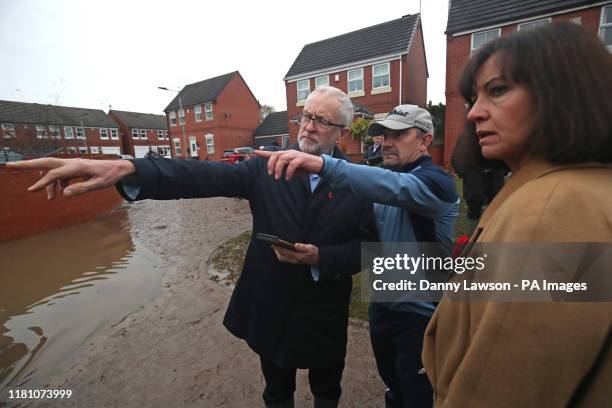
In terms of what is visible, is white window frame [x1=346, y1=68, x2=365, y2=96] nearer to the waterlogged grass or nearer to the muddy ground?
the waterlogged grass

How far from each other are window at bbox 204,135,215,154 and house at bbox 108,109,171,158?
56.9 feet

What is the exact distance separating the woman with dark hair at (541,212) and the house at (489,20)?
1244cm

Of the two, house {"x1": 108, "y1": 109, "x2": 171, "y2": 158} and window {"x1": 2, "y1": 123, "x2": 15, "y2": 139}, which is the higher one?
house {"x1": 108, "y1": 109, "x2": 171, "y2": 158}

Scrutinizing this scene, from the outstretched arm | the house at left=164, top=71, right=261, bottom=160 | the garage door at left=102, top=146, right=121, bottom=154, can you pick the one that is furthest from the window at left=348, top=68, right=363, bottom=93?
the garage door at left=102, top=146, right=121, bottom=154

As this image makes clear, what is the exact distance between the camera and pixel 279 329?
6.37 ft

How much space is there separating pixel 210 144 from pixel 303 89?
1222cm

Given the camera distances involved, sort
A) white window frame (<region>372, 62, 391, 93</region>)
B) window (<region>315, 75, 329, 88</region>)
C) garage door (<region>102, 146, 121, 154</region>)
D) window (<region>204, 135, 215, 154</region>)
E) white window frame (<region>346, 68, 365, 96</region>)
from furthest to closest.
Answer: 1. garage door (<region>102, 146, 121, 154</region>)
2. window (<region>204, 135, 215, 154</region>)
3. window (<region>315, 75, 329, 88</region>)
4. white window frame (<region>346, 68, 365, 96</region>)
5. white window frame (<region>372, 62, 391, 93</region>)

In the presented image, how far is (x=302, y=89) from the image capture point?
21375 mm

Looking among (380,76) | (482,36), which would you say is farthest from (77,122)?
(482,36)

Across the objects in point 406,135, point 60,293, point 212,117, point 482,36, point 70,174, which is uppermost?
point 482,36

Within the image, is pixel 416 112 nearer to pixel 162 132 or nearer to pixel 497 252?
pixel 497 252

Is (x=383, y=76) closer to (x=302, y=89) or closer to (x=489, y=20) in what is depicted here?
(x=302, y=89)

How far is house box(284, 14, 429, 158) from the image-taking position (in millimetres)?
17969

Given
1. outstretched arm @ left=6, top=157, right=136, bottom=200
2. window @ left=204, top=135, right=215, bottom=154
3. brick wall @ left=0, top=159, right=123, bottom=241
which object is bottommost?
brick wall @ left=0, top=159, right=123, bottom=241
